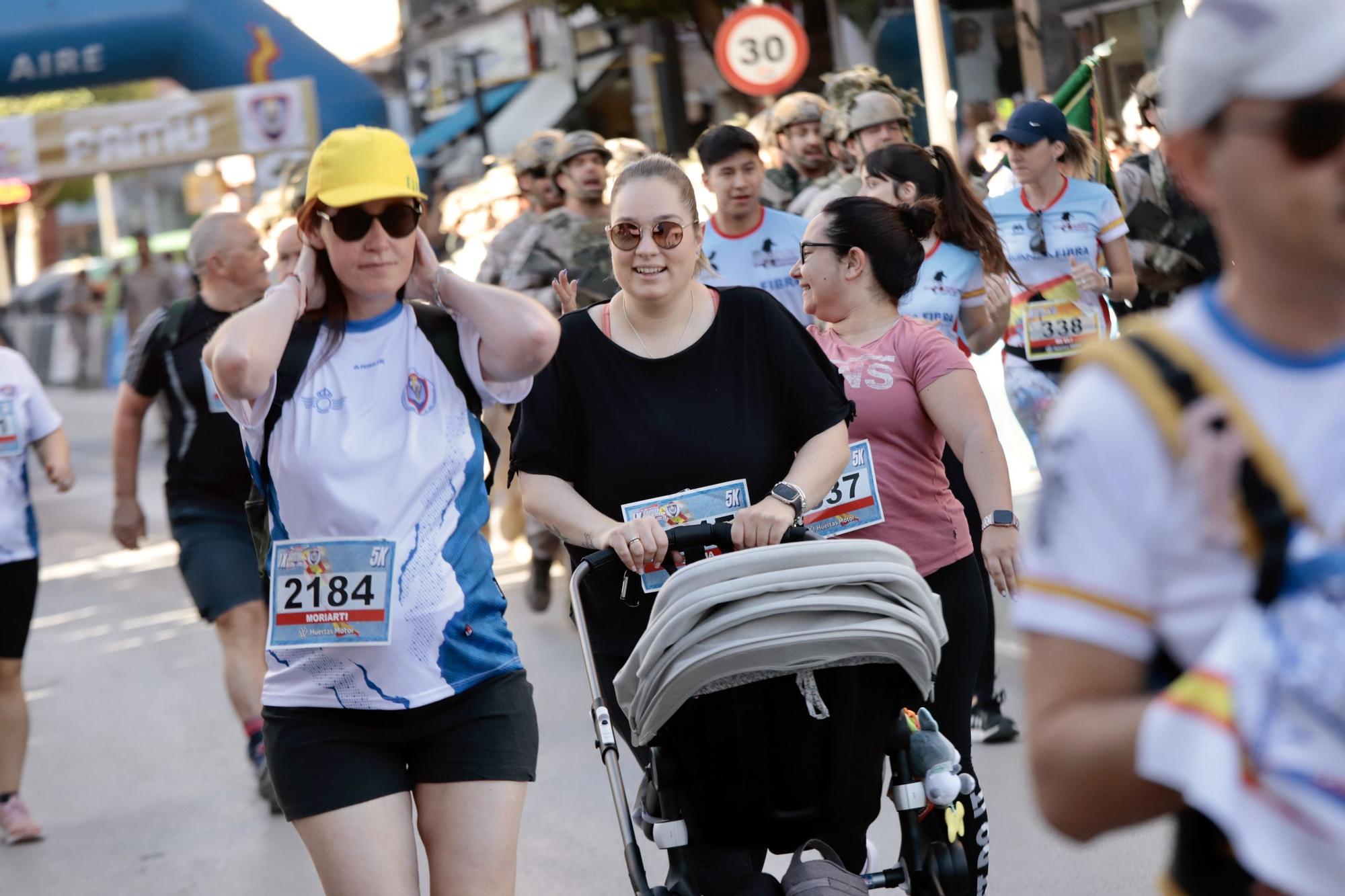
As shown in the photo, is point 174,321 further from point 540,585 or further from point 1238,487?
point 1238,487

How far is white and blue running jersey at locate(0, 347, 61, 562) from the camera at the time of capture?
6703 mm

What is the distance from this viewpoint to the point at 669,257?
13.7 ft

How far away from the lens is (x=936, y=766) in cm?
371

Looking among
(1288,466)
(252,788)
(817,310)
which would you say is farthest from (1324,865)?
(252,788)

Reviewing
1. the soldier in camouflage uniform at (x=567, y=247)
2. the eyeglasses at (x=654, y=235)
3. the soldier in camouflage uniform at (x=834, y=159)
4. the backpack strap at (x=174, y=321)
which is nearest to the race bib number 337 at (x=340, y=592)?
the eyeglasses at (x=654, y=235)

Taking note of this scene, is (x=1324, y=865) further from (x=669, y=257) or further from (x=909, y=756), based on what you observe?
(x=669, y=257)

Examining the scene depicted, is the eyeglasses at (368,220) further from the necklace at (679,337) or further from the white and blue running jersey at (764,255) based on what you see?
the white and blue running jersey at (764,255)

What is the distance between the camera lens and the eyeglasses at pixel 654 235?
13.8 feet

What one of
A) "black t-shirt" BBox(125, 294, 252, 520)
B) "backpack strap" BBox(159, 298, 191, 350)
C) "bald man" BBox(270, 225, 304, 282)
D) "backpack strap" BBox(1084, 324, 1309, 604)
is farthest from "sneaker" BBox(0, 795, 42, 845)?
"backpack strap" BBox(1084, 324, 1309, 604)

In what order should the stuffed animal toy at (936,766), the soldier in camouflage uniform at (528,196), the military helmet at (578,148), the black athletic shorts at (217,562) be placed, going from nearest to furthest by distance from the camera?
the stuffed animal toy at (936,766)
the black athletic shorts at (217,562)
the military helmet at (578,148)
the soldier in camouflage uniform at (528,196)

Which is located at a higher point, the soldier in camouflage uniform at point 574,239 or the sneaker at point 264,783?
the soldier in camouflage uniform at point 574,239

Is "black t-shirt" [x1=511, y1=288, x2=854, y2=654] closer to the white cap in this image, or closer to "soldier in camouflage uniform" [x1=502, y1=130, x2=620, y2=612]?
the white cap

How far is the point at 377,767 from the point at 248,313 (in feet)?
2.94

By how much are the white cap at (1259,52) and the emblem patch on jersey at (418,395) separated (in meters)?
2.16
